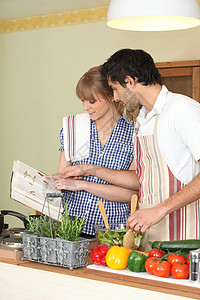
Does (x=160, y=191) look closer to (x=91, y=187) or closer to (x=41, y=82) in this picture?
(x=91, y=187)

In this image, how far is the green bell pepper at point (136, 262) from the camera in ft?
Result: 5.23

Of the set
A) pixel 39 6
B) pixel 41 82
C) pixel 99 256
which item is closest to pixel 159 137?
pixel 99 256

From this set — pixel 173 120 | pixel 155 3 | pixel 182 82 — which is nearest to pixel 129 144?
pixel 173 120

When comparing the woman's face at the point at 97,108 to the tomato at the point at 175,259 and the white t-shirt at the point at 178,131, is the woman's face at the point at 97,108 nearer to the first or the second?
the white t-shirt at the point at 178,131

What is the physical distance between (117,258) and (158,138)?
574mm

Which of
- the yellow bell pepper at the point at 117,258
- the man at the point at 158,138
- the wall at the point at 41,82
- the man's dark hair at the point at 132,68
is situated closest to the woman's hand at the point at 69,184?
the man at the point at 158,138

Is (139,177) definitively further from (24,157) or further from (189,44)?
(24,157)

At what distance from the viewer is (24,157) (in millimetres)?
5477

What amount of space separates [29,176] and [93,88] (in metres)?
0.52

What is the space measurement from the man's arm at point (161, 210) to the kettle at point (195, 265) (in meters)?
0.31

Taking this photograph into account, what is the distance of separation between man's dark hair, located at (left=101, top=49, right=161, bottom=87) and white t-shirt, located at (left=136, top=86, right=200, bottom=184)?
0.09m

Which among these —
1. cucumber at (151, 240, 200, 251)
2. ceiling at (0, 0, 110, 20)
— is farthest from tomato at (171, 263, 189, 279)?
ceiling at (0, 0, 110, 20)

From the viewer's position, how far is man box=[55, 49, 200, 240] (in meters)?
1.92

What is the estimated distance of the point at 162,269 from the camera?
1.53m
